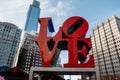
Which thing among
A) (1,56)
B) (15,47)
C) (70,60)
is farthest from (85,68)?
(15,47)

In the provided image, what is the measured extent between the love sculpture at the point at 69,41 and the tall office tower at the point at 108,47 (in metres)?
73.9

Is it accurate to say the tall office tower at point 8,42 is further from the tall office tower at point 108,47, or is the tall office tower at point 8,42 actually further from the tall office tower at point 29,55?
the tall office tower at point 108,47

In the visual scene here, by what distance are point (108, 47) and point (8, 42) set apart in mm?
78237

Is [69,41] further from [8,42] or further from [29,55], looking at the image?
[8,42]

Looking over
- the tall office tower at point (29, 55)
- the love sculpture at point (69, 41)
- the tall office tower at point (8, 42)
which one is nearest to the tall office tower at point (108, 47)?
the tall office tower at point (29, 55)

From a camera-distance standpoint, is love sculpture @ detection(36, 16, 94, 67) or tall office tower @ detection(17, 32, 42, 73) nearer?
love sculpture @ detection(36, 16, 94, 67)

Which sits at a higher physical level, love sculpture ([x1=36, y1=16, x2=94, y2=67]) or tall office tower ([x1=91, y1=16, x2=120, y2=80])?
tall office tower ([x1=91, y1=16, x2=120, y2=80])

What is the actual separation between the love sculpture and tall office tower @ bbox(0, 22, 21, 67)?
95570 millimetres

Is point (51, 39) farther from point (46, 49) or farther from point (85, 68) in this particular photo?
point (85, 68)

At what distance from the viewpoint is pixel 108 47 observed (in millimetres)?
95250

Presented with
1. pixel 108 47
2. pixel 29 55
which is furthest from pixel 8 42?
pixel 108 47

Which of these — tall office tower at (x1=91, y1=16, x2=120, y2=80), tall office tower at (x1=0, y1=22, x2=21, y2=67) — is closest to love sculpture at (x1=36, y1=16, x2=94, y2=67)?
tall office tower at (x1=91, y1=16, x2=120, y2=80)

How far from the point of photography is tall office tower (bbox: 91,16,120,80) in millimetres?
85963

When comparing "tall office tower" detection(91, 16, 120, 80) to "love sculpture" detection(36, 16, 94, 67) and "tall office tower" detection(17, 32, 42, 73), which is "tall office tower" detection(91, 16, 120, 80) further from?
"love sculpture" detection(36, 16, 94, 67)
